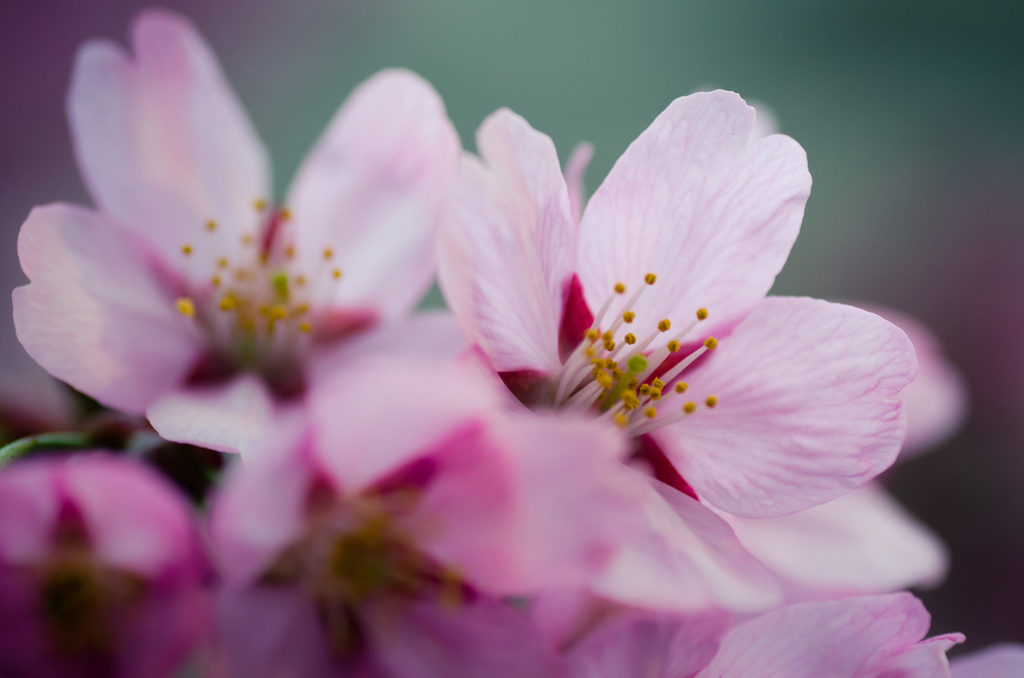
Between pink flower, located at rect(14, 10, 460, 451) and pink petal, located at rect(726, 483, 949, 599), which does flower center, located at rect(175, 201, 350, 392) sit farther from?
pink petal, located at rect(726, 483, 949, 599)

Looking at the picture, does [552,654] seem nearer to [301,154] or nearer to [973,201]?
[301,154]

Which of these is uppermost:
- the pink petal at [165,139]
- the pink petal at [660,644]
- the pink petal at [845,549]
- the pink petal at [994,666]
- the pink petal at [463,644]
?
the pink petal at [165,139]

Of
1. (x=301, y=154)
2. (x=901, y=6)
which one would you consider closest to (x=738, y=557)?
(x=301, y=154)

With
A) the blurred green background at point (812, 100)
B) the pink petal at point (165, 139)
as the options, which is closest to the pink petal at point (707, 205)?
the pink petal at point (165, 139)

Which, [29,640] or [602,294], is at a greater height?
[602,294]

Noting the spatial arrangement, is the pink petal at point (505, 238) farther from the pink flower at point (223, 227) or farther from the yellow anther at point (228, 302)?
the yellow anther at point (228, 302)

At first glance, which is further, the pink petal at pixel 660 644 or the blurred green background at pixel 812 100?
the blurred green background at pixel 812 100
